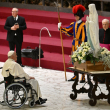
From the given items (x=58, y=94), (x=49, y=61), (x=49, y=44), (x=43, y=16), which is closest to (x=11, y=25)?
(x=49, y=44)

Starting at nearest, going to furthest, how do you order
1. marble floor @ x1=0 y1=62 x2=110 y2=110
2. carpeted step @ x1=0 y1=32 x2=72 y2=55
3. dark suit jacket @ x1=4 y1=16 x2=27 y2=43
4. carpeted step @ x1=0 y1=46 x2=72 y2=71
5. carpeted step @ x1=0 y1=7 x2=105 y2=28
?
1. marble floor @ x1=0 y1=62 x2=110 y2=110
2. carpeted step @ x1=0 y1=46 x2=72 y2=71
3. dark suit jacket @ x1=4 y1=16 x2=27 y2=43
4. carpeted step @ x1=0 y1=32 x2=72 y2=55
5. carpeted step @ x1=0 y1=7 x2=105 y2=28

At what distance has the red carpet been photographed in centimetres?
1113

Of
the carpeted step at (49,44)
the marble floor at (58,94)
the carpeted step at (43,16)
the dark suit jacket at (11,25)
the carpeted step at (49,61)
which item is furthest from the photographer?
the carpeted step at (43,16)

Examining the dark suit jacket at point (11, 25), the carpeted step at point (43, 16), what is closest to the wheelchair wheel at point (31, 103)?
the dark suit jacket at point (11, 25)

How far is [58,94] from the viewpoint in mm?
8195

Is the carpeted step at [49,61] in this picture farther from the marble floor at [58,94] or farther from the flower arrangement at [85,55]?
the flower arrangement at [85,55]

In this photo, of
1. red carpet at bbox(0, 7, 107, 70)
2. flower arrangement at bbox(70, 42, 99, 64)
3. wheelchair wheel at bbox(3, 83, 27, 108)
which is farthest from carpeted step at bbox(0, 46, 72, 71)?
wheelchair wheel at bbox(3, 83, 27, 108)

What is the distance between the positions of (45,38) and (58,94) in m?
4.39

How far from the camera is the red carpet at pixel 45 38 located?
11133 millimetres

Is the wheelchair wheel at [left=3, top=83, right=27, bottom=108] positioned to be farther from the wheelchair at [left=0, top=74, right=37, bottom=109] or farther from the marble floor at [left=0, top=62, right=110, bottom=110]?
the marble floor at [left=0, top=62, right=110, bottom=110]

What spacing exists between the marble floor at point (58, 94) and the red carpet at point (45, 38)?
1.67 ft

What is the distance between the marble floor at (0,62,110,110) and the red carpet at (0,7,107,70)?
1.67ft

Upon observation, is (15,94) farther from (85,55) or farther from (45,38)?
(45,38)

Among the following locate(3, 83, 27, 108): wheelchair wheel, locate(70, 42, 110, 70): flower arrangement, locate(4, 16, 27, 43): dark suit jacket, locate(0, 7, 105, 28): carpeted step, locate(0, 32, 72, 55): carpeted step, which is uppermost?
locate(0, 7, 105, 28): carpeted step
